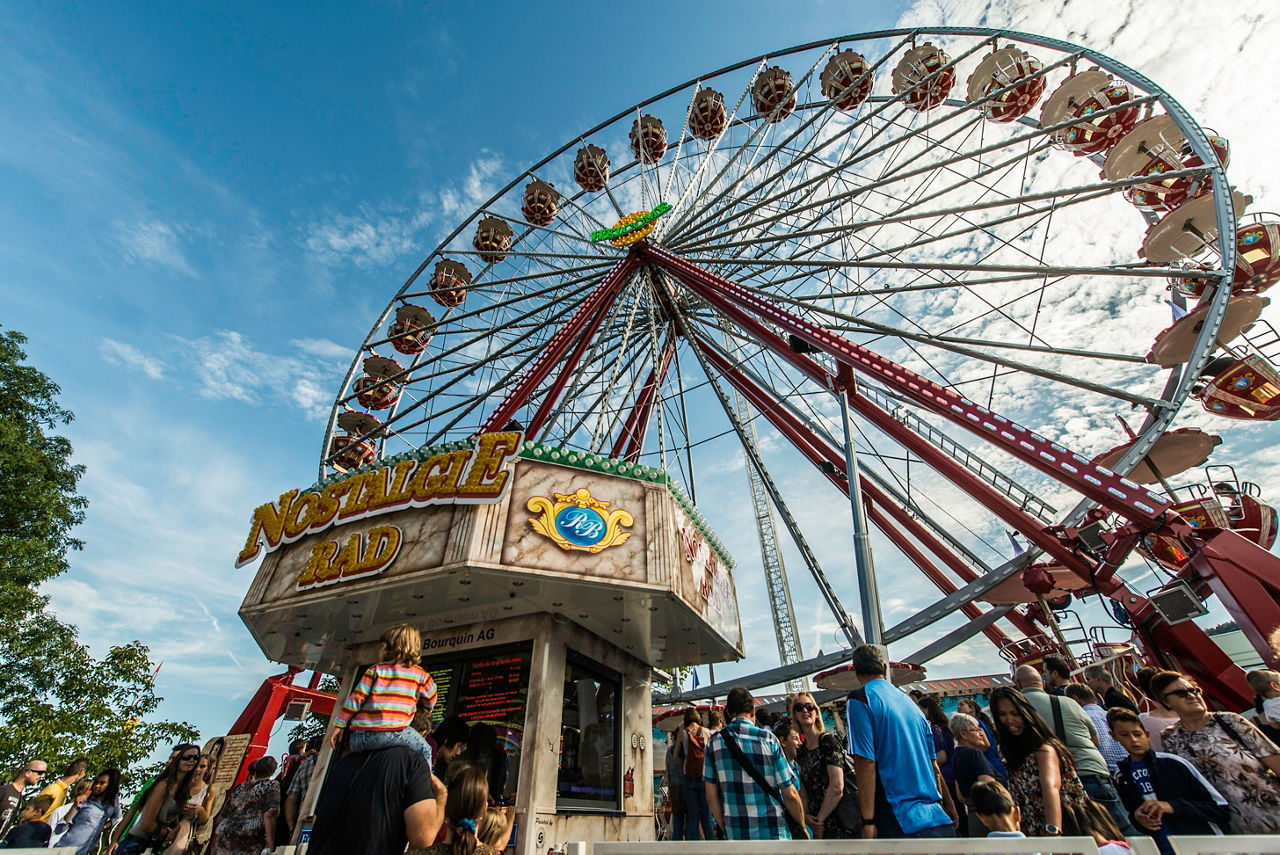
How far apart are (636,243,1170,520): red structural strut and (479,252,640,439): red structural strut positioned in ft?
4.24

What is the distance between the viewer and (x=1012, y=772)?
441 cm

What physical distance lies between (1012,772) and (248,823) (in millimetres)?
7055

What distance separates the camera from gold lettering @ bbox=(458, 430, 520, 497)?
9664 mm

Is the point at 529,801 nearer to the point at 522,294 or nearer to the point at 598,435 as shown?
the point at 598,435

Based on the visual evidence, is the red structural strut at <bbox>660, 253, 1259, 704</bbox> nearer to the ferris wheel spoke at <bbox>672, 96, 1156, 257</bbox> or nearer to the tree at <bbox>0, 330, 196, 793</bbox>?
the ferris wheel spoke at <bbox>672, 96, 1156, 257</bbox>

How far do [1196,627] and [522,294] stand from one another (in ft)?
59.7

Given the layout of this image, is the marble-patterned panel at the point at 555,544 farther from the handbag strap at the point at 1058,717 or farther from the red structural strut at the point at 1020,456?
the red structural strut at the point at 1020,456

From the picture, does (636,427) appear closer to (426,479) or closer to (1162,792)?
(426,479)

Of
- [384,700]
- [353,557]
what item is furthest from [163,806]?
[353,557]

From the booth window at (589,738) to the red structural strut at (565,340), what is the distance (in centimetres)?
600

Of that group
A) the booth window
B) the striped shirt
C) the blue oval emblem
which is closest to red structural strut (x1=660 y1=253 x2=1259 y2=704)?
the blue oval emblem

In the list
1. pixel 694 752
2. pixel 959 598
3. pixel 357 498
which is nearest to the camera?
pixel 694 752

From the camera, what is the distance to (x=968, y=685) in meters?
21.6

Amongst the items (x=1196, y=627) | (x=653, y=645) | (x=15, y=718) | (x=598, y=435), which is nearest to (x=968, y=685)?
(x=1196, y=627)
